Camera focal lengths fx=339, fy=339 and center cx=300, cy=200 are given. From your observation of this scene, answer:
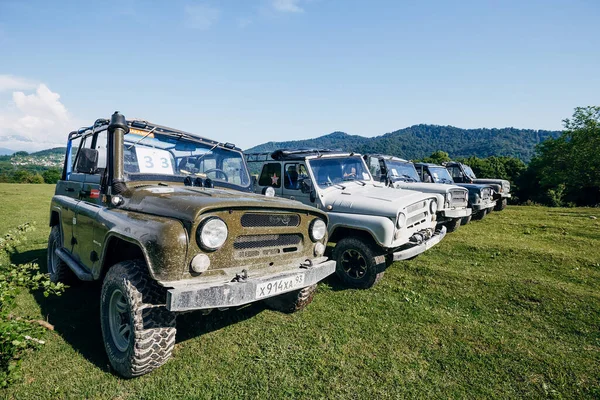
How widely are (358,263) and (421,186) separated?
4225mm

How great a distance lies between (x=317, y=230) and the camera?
366 centimetres

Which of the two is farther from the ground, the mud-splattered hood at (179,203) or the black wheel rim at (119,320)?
the mud-splattered hood at (179,203)

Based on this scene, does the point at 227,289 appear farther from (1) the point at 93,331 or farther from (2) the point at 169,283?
(1) the point at 93,331

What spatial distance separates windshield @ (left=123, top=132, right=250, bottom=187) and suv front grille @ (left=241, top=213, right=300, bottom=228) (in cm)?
131

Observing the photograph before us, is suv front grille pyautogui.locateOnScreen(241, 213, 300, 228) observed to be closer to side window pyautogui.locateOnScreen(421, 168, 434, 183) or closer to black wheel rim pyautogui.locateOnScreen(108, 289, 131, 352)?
black wheel rim pyautogui.locateOnScreen(108, 289, 131, 352)

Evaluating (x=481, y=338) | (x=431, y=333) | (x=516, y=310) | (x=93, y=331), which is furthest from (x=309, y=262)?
(x=516, y=310)

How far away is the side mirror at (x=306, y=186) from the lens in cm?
593

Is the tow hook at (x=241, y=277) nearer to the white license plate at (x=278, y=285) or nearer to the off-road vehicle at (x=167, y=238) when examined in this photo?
the off-road vehicle at (x=167, y=238)

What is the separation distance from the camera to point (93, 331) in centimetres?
360

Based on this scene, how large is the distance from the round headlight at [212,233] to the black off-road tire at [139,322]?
1.82ft

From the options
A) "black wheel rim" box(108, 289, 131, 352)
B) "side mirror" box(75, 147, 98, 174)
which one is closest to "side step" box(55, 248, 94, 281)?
"black wheel rim" box(108, 289, 131, 352)

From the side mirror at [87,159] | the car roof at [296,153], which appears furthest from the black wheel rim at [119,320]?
the car roof at [296,153]

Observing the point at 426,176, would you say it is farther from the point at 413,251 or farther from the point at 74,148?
the point at 74,148

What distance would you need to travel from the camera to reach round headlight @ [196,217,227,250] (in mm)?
2643
